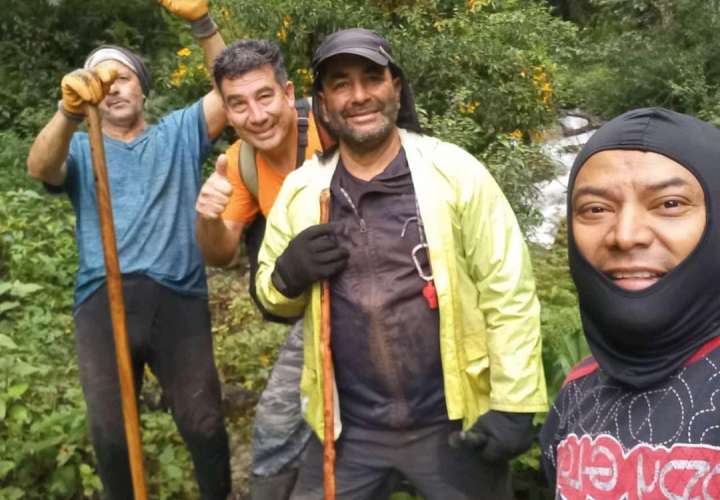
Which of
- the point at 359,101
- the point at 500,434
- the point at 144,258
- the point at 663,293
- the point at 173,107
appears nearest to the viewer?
the point at 663,293

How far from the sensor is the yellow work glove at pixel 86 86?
328 centimetres

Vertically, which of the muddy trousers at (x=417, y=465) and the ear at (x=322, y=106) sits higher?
the ear at (x=322, y=106)

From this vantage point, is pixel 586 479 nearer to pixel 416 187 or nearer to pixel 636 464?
pixel 636 464

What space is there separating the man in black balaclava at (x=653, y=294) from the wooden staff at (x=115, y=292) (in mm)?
2050

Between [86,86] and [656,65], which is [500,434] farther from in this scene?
[656,65]

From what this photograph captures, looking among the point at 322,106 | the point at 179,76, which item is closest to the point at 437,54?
the point at 179,76

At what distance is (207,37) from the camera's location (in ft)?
12.7

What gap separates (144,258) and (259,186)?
1.92 feet

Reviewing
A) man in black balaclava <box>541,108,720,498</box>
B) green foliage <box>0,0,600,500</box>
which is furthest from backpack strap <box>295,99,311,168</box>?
man in black balaclava <box>541,108,720,498</box>

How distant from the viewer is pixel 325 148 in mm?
3072

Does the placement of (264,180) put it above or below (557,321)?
above

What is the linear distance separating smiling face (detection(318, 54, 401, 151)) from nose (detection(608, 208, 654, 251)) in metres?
1.31

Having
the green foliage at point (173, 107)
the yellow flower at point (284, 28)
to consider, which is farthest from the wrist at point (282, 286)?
the yellow flower at point (284, 28)

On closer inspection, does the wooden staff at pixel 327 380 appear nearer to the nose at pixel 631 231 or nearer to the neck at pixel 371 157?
the neck at pixel 371 157
